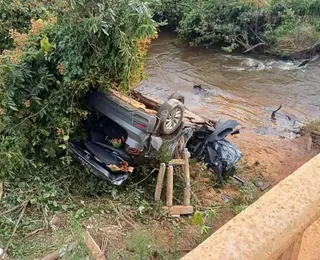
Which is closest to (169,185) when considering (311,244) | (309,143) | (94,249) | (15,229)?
(94,249)

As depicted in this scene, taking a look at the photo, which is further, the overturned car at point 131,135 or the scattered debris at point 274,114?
the scattered debris at point 274,114

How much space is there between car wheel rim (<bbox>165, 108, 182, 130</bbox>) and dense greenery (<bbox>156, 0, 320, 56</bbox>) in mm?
10017

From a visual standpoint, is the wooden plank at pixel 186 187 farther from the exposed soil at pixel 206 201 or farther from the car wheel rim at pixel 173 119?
the car wheel rim at pixel 173 119

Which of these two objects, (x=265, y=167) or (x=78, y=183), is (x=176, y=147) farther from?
(x=265, y=167)

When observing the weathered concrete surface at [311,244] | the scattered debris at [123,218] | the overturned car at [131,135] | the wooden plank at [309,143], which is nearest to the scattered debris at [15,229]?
the overturned car at [131,135]

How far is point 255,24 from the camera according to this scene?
1557 cm

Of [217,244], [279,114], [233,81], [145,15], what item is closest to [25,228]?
[145,15]

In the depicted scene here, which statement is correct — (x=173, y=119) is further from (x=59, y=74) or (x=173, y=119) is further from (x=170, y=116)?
(x=59, y=74)

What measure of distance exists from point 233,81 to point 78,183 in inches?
340

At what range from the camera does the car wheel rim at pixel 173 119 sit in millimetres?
5660

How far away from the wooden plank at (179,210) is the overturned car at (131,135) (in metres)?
0.72

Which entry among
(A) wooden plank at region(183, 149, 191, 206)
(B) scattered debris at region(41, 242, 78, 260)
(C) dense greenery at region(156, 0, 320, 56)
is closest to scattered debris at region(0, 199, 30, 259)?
(B) scattered debris at region(41, 242, 78, 260)

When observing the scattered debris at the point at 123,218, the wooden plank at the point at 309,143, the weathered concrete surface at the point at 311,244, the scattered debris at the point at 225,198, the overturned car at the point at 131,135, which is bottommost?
the wooden plank at the point at 309,143

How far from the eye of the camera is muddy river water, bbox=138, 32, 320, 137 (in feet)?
37.9
